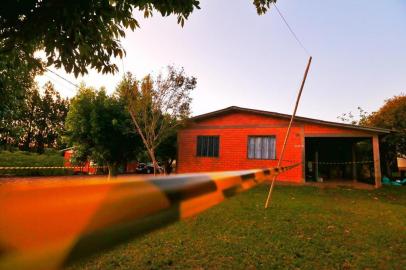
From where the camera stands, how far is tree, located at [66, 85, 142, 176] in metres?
19.7

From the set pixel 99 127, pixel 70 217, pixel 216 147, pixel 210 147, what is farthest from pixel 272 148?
pixel 70 217

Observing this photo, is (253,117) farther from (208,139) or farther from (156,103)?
(156,103)

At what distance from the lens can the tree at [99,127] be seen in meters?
19.7

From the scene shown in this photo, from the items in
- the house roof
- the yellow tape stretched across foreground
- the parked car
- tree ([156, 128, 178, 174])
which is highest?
the house roof

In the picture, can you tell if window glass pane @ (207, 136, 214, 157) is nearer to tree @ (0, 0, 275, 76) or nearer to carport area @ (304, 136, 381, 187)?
carport area @ (304, 136, 381, 187)

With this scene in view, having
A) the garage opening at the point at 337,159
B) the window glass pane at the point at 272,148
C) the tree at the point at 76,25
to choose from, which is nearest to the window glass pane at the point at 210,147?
the window glass pane at the point at 272,148

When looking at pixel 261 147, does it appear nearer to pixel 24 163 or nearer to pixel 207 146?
pixel 207 146

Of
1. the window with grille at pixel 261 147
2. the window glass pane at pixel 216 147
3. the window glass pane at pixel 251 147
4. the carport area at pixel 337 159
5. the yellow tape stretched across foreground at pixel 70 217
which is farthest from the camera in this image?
the carport area at pixel 337 159

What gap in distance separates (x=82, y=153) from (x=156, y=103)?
837cm

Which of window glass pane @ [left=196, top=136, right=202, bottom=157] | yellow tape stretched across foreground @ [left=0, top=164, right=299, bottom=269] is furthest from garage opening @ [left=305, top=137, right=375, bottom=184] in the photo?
yellow tape stretched across foreground @ [left=0, top=164, right=299, bottom=269]

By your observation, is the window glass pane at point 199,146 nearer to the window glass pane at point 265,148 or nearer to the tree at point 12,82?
the window glass pane at point 265,148

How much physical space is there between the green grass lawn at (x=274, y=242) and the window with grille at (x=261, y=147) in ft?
26.8

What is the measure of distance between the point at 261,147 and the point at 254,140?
719mm

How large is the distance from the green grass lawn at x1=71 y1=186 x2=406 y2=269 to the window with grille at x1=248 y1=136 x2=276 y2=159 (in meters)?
8.16
